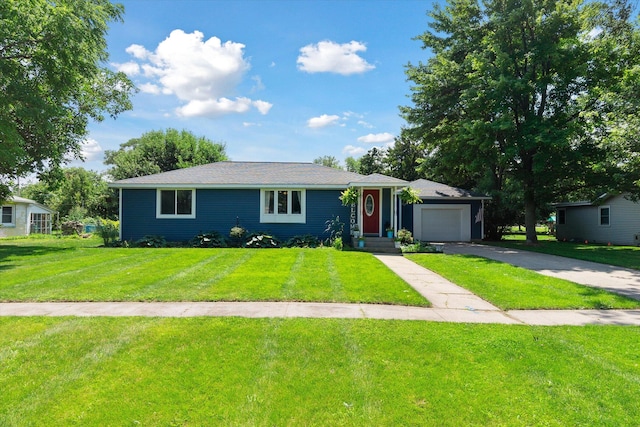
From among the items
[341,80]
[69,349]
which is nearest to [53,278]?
[69,349]

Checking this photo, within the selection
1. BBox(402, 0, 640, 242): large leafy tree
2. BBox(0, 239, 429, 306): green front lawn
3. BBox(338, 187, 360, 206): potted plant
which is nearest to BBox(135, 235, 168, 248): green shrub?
BBox(0, 239, 429, 306): green front lawn

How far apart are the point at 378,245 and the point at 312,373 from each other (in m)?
11.2

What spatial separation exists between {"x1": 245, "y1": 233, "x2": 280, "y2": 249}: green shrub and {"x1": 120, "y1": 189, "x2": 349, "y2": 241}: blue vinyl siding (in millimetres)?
661

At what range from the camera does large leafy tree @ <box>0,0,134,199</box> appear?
1185cm

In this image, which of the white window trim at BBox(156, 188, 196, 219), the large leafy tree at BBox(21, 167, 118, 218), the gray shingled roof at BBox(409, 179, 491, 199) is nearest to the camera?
the white window trim at BBox(156, 188, 196, 219)

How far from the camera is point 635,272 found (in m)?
9.89

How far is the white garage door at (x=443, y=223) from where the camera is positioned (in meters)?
19.7

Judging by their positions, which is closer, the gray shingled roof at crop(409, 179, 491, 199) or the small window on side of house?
the gray shingled roof at crop(409, 179, 491, 199)

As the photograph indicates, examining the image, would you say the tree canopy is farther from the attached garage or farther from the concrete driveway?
the concrete driveway

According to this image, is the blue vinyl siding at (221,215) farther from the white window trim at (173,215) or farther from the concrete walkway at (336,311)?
the concrete walkway at (336,311)

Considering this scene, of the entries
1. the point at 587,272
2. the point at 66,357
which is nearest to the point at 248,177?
the point at 66,357

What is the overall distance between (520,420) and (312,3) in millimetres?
13067

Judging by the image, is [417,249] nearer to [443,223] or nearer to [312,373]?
[443,223]

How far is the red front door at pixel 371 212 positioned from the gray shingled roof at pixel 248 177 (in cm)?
104
